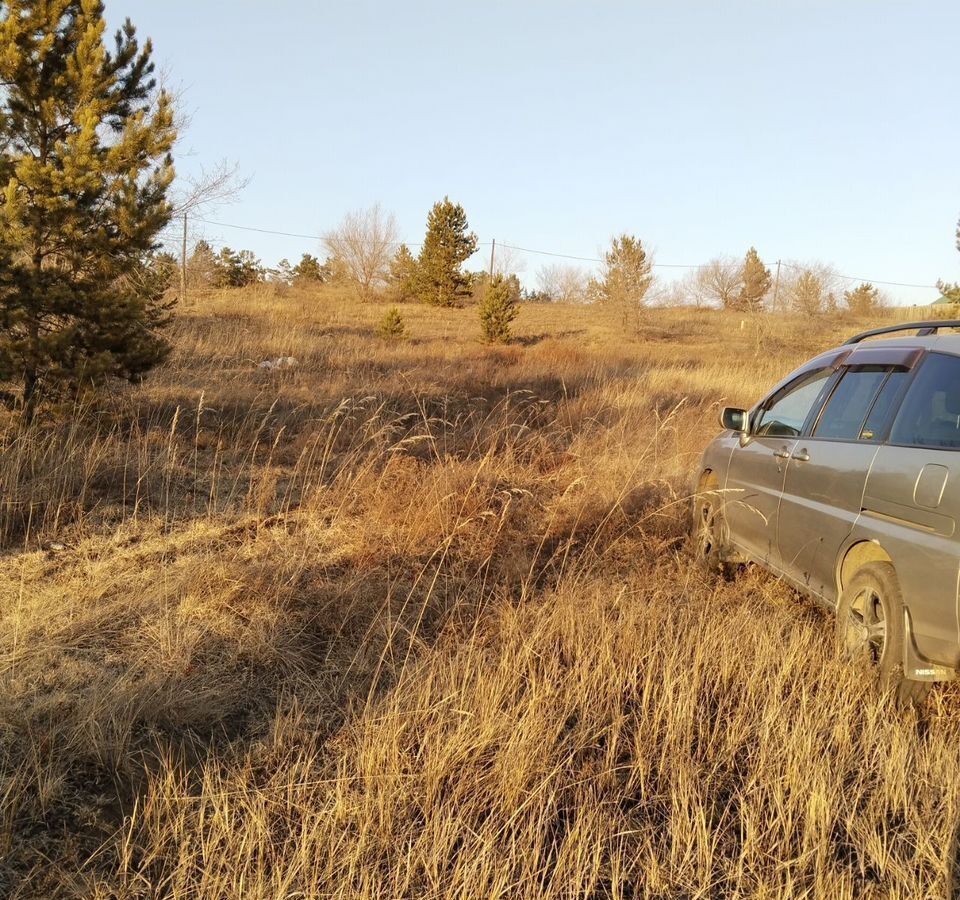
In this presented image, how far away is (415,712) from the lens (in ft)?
9.03

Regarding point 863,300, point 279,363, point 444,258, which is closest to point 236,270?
point 444,258

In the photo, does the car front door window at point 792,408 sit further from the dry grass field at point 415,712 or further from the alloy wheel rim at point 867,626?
the alloy wheel rim at point 867,626

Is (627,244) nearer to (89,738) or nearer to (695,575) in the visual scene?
(695,575)

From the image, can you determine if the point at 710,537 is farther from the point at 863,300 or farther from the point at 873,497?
the point at 863,300

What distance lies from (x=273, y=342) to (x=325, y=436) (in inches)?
285

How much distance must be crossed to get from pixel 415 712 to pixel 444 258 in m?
39.3

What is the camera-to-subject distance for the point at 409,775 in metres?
2.45

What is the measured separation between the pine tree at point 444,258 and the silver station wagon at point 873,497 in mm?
36205

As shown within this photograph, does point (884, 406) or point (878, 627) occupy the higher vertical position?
point (884, 406)

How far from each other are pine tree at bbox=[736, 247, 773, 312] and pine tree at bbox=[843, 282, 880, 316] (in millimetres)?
6673

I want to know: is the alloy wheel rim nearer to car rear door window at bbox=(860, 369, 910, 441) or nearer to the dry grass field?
the dry grass field

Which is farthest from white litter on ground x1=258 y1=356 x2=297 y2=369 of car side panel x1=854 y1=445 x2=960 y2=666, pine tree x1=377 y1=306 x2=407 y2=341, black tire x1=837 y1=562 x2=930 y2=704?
car side panel x1=854 y1=445 x2=960 y2=666

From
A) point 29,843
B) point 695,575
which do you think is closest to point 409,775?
point 29,843

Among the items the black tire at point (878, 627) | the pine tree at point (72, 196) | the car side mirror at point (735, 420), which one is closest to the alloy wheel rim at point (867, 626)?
the black tire at point (878, 627)
